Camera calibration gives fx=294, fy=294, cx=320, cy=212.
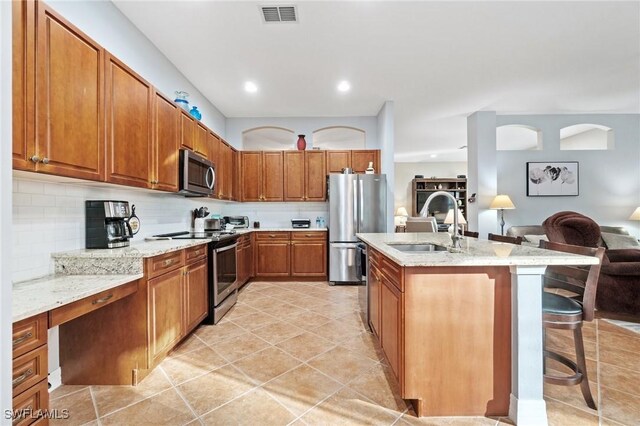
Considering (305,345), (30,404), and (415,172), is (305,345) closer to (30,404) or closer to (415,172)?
(30,404)

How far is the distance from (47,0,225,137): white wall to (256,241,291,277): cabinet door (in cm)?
254

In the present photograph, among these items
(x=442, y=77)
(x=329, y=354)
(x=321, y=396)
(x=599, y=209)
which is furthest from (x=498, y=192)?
(x=321, y=396)

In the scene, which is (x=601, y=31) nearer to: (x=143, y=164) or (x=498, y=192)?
(x=498, y=192)

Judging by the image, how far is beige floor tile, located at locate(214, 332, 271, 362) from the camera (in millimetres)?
2373

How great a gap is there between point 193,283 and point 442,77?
Answer: 12.4 ft

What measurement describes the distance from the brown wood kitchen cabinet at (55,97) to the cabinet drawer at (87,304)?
2.27 ft

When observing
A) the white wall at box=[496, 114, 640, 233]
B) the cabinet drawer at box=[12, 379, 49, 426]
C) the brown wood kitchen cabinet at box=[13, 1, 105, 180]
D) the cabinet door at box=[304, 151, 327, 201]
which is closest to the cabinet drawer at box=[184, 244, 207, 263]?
the brown wood kitchen cabinet at box=[13, 1, 105, 180]

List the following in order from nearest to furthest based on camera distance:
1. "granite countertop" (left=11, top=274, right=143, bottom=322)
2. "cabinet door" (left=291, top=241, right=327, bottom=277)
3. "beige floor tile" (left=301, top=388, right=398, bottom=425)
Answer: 1. "granite countertop" (left=11, top=274, right=143, bottom=322)
2. "beige floor tile" (left=301, top=388, right=398, bottom=425)
3. "cabinet door" (left=291, top=241, right=327, bottom=277)

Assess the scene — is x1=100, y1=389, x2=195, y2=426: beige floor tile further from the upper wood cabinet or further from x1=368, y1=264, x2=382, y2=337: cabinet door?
the upper wood cabinet

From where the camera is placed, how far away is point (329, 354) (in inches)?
92.7

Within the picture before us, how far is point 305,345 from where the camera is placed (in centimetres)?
252

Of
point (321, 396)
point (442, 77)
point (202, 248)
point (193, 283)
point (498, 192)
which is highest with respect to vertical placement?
point (442, 77)

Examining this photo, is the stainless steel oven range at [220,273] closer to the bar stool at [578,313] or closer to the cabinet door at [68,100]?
the cabinet door at [68,100]

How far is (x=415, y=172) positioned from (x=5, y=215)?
10209 mm
